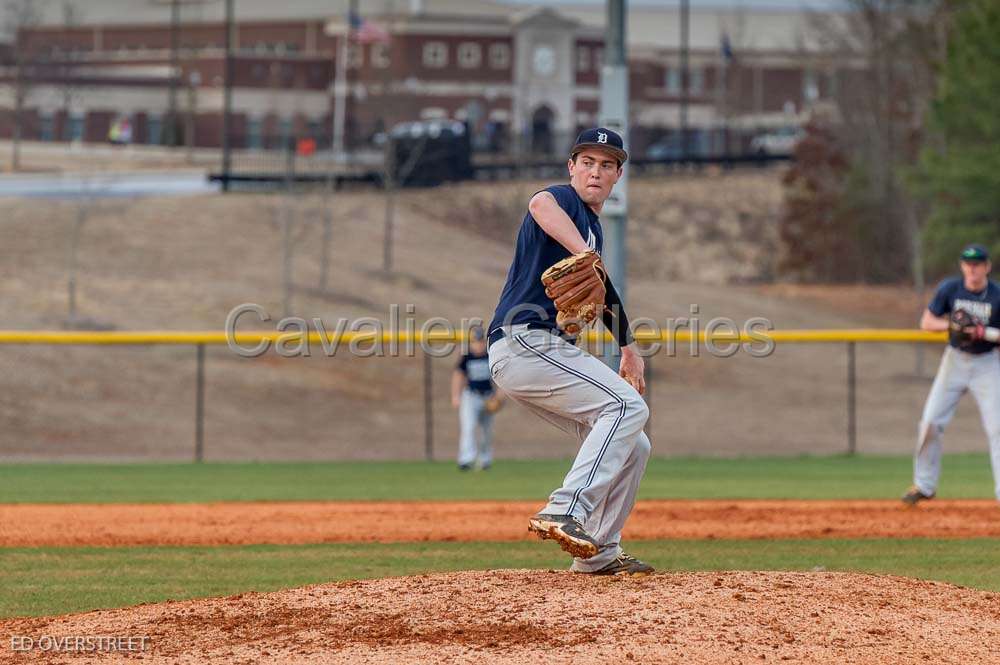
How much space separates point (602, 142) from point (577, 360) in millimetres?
1006

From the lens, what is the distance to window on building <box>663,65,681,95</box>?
8469cm

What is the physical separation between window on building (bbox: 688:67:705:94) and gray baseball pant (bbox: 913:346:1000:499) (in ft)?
246

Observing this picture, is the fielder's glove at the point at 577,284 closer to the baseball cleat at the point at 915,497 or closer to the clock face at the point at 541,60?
the baseball cleat at the point at 915,497

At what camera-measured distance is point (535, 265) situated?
646 cm

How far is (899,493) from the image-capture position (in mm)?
14203

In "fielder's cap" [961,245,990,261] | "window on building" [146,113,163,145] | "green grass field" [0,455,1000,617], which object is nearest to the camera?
"green grass field" [0,455,1000,617]

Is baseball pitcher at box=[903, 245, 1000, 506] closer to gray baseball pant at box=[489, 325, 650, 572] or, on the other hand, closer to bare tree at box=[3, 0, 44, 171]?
gray baseball pant at box=[489, 325, 650, 572]

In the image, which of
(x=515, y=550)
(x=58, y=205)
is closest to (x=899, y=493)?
(x=515, y=550)

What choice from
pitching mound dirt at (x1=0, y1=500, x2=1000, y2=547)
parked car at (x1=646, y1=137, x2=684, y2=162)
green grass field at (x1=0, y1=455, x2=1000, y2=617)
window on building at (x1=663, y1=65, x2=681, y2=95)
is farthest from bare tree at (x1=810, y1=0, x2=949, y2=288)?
window on building at (x1=663, y1=65, x2=681, y2=95)

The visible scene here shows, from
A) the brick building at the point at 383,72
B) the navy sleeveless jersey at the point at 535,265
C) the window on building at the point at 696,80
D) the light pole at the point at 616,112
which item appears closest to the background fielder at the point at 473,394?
the light pole at the point at 616,112

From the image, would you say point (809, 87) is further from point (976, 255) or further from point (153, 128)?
point (976, 255)

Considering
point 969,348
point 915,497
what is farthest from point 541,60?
point 969,348

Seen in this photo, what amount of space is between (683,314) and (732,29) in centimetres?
5623

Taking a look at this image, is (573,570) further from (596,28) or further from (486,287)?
(596,28)
